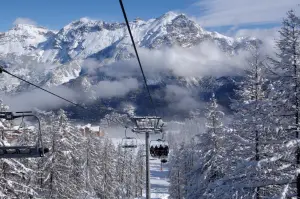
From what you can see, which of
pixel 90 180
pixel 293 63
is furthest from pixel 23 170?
pixel 90 180

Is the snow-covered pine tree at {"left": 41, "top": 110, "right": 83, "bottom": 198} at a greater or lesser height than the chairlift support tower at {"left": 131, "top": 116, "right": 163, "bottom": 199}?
lesser

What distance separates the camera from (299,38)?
13992 millimetres

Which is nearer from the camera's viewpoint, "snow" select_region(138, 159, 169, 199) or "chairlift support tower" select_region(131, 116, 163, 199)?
"chairlift support tower" select_region(131, 116, 163, 199)

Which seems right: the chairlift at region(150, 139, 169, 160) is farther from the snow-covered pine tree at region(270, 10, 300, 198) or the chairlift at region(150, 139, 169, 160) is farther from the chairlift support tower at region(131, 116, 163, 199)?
the snow-covered pine tree at region(270, 10, 300, 198)

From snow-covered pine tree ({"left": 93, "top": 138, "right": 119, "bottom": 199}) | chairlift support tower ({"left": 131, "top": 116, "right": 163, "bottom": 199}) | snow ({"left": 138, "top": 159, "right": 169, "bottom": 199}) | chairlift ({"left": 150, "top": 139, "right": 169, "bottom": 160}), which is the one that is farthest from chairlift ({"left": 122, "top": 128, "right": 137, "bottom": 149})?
snow ({"left": 138, "top": 159, "right": 169, "bottom": 199})

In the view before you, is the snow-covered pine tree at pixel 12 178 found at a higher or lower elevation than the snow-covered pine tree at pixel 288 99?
lower

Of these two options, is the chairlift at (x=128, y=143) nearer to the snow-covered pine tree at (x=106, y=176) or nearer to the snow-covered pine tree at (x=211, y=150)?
the snow-covered pine tree at (x=211, y=150)

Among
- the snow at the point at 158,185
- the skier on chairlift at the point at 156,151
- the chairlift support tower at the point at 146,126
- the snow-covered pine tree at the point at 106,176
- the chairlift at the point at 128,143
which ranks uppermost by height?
the chairlift support tower at the point at 146,126

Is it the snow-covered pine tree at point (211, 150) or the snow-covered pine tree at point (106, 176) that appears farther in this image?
the snow-covered pine tree at point (106, 176)

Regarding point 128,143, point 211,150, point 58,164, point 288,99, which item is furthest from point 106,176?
point 288,99

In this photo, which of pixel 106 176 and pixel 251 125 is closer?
pixel 251 125

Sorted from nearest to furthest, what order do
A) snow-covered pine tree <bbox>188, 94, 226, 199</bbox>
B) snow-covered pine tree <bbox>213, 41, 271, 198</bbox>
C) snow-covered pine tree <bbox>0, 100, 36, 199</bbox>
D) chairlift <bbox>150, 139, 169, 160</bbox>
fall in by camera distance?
snow-covered pine tree <bbox>213, 41, 271, 198</bbox> → snow-covered pine tree <bbox>0, 100, 36, 199</bbox> → chairlift <bbox>150, 139, 169, 160</bbox> → snow-covered pine tree <bbox>188, 94, 226, 199</bbox>

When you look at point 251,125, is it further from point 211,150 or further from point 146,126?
point 211,150

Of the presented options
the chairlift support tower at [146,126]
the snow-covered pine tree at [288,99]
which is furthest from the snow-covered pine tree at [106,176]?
the snow-covered pine tree at [288,99]
